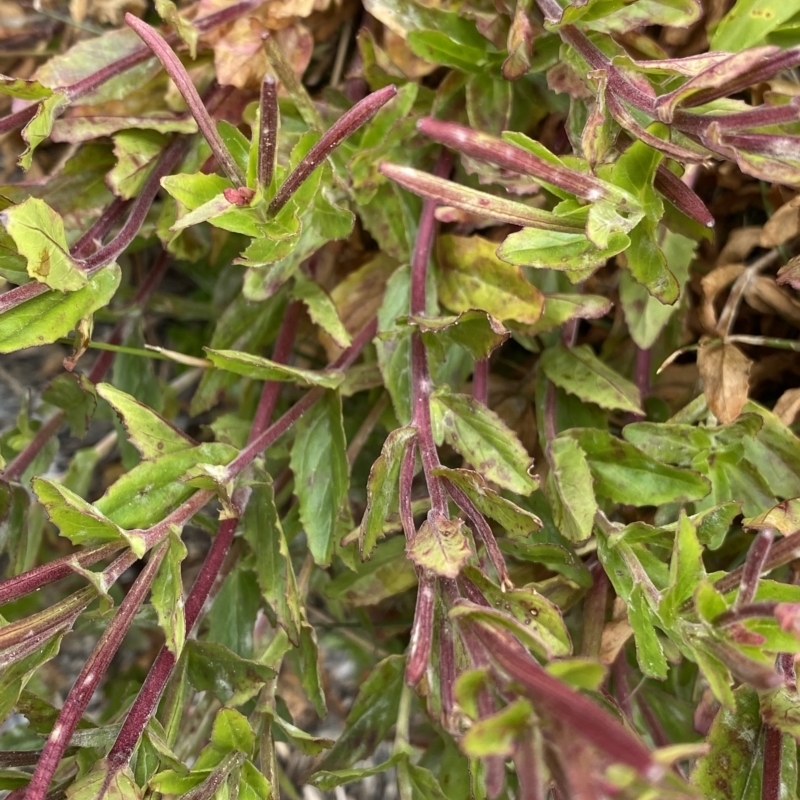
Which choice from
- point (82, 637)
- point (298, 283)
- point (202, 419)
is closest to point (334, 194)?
point (298, 283)

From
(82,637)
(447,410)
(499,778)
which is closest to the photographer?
(499,778)

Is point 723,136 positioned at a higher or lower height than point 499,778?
higher

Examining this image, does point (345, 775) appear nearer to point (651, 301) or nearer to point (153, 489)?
point (153, 489)

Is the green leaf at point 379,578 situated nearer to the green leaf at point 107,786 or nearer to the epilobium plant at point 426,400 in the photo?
the epilobium plant at point 426,400

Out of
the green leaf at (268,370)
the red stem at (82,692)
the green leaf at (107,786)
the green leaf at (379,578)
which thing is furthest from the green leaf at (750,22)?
the green leaf at (107,786)

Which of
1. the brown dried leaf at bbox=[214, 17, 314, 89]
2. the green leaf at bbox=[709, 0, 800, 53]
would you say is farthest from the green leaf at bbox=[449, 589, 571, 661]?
the brown dried leaf at bbox=[214, 17, 314, 89]

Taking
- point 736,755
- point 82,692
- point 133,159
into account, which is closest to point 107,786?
point 82,692

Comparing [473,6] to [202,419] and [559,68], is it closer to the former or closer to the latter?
[559,68]
